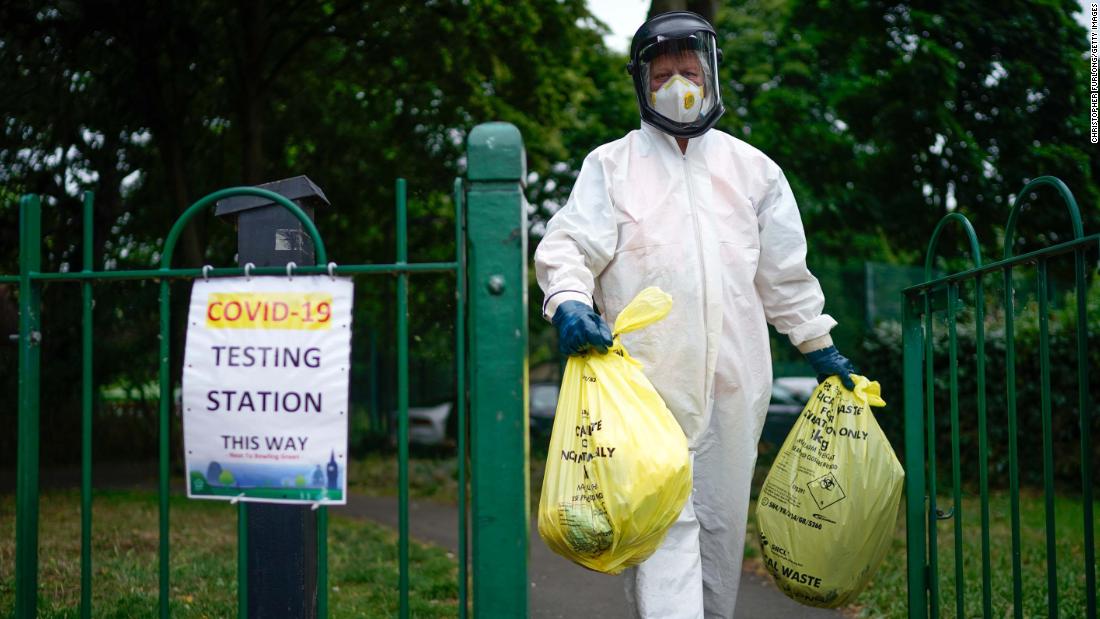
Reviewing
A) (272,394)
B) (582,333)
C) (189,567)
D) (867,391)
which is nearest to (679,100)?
(582,333)

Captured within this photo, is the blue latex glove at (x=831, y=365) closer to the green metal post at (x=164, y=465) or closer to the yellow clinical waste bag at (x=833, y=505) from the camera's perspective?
the yellow clinical waste bag at (x=833, y=505)

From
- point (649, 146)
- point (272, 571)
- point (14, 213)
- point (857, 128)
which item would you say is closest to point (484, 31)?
point (857, 128)

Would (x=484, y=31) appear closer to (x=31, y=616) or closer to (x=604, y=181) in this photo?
(x=604, y=181)

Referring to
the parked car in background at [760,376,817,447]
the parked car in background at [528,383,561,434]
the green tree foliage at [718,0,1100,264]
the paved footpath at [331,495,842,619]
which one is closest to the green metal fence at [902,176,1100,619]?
the paved footpath at [331,495,842,619]

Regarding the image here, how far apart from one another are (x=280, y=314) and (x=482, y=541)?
0.68 meters

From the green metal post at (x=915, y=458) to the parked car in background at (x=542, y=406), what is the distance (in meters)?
7.20

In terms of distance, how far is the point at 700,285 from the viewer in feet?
9.07

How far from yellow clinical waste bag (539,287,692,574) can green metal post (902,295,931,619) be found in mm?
1019

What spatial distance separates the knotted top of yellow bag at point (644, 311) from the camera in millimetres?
2418

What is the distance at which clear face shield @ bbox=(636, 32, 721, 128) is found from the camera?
9.50 feet

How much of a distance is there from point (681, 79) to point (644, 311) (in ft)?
2.85

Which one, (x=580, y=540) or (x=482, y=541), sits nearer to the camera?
(x=482, y=541)

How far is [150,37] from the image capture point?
8.77m

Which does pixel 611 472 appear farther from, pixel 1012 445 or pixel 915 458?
pixel 915 458
